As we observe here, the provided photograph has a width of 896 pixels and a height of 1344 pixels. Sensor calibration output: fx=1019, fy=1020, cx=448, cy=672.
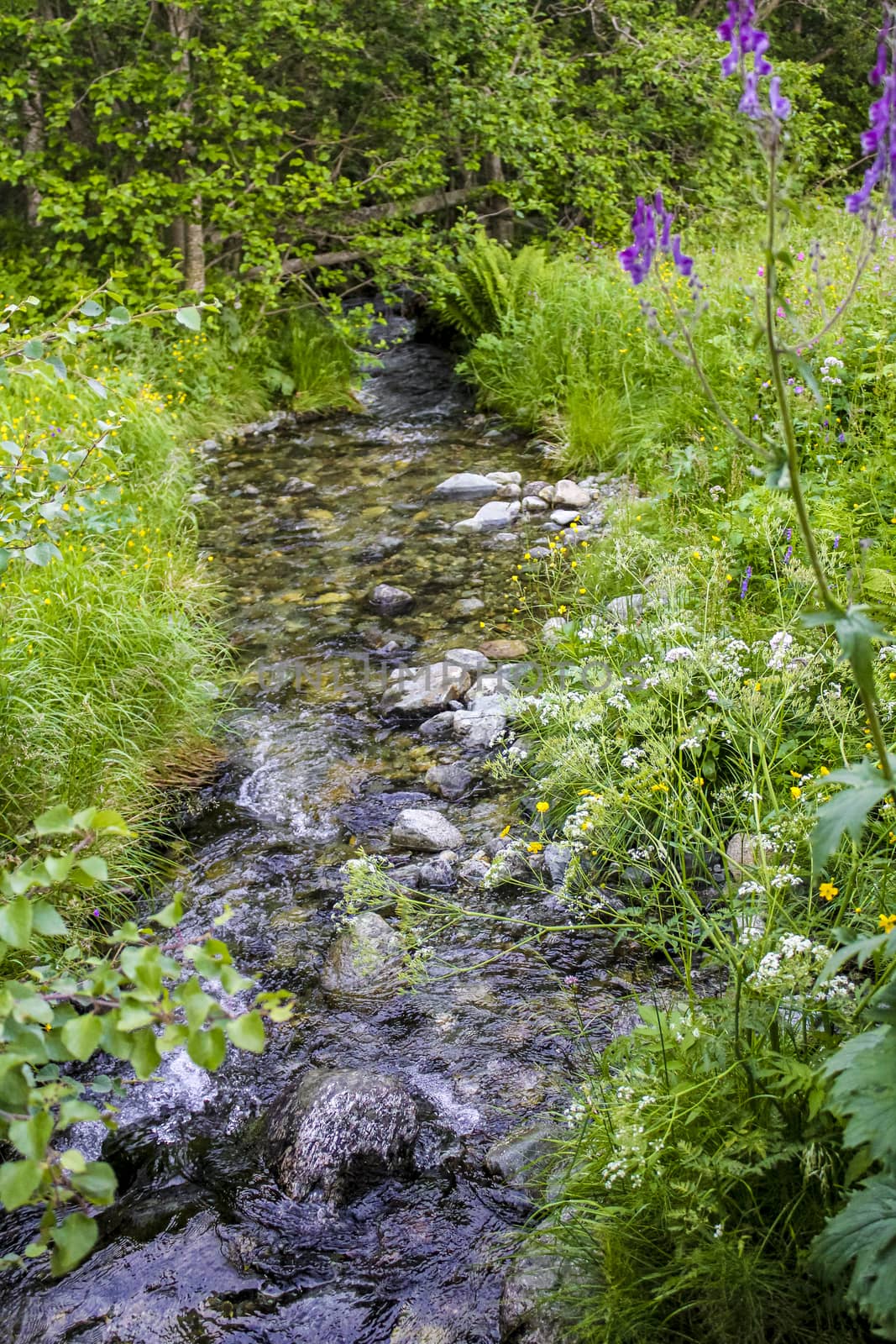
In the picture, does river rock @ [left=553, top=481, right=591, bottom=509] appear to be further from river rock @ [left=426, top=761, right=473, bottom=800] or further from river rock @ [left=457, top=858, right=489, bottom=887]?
river rock @ [left=457, top=858, right=489, bottom=887]

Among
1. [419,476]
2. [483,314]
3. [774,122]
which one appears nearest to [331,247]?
[483,314]

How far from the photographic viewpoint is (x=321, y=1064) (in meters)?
2.83

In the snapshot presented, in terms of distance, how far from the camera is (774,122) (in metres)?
1.35

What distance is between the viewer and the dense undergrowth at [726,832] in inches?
69.0

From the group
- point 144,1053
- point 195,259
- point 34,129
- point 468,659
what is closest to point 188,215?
point 195,259

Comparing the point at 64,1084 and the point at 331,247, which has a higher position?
the point at 331,247

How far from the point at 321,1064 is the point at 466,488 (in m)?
4.89

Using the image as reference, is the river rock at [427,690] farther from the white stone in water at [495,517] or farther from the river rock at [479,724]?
the white stone in water at [495,517]

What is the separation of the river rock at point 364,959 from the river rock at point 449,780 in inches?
32.7

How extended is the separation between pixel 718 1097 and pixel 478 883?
157cm

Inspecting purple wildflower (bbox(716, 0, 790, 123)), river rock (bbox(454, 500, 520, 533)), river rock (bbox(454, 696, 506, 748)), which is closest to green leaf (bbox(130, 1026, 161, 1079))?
purple wildflower (bbox(716, 0, 790, 123))

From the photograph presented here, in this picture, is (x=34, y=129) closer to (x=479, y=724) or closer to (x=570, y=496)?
(x=570, y=496)

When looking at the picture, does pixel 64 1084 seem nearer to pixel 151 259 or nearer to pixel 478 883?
pixel 478 883

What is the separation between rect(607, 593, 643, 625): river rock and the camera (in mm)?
4121
